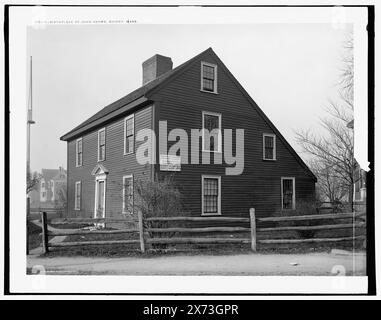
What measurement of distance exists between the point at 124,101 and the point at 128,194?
6.21 feet

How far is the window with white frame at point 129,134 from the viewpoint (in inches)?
301

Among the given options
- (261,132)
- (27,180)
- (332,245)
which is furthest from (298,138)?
(27,180)

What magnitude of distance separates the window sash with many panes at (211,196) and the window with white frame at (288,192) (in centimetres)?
133

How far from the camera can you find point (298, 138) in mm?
6531

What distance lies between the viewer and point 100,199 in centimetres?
782

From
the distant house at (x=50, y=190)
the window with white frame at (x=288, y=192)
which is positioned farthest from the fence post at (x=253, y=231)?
the distant house at (x=50, y=190)

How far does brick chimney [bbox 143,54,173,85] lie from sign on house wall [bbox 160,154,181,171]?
1.48 meters

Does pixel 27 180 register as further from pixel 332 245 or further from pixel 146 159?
pixel 332 245

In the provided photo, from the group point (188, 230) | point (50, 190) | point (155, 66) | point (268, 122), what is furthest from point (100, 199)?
point (268, 122)

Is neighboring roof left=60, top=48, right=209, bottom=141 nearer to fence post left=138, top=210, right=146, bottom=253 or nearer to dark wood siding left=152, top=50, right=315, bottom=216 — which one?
dark wood siding left=152, top=50, right=315, bottom=216

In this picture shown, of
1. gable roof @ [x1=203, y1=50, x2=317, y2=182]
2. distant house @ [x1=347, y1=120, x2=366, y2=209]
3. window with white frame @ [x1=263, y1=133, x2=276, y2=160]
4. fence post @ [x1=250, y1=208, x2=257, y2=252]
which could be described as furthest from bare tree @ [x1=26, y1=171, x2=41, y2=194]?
distant house @ [x1=347, y1=120, x2=366, y2=209]

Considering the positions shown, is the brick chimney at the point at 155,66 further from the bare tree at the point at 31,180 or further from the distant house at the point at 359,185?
the distant house at the point at 359,185
